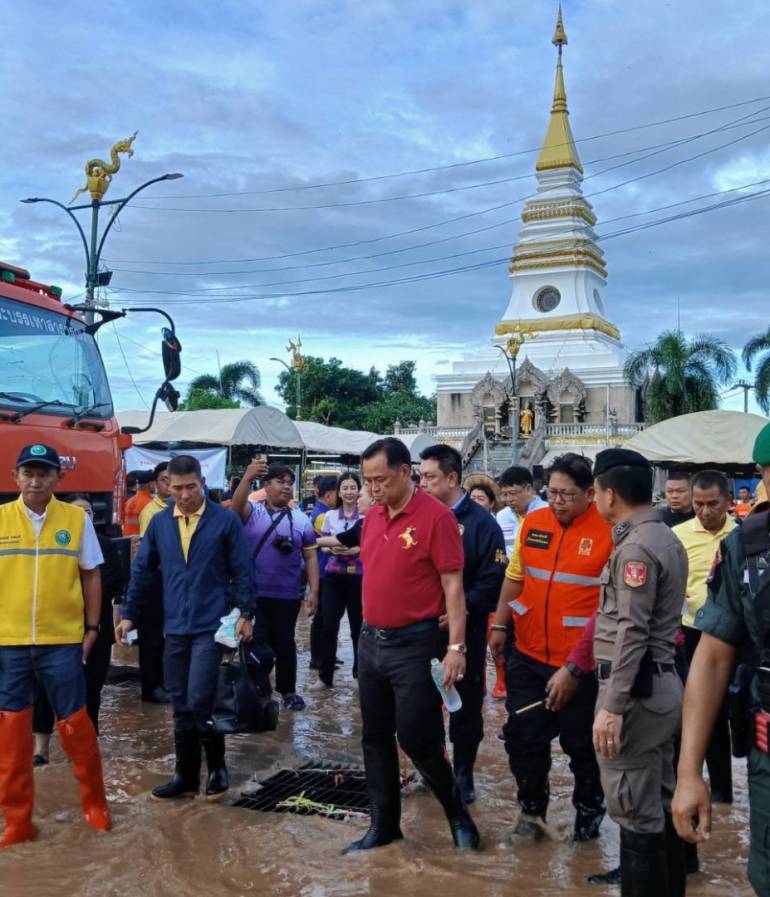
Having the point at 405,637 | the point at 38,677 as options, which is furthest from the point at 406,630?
the point at 38,677

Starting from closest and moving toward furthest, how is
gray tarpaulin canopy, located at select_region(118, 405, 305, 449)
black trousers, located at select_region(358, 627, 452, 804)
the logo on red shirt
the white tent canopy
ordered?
1. black trousers, located at select_region(358, 627, 452, 804)
2. the logo on red shirt
3. the white tent canopy
4. gray tarpaulin canopy, located at select_region(118, 405, 305, 449)

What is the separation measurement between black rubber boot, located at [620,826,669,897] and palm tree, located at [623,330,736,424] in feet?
101

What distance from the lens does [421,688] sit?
4.13 meters

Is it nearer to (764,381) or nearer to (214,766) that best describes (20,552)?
(214,766)

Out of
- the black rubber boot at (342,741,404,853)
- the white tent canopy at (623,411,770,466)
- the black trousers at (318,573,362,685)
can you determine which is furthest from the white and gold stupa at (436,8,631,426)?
the black rubber boot at (342,741,404,853)

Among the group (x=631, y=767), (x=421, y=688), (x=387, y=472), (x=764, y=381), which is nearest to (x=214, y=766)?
(x=421, y=688)

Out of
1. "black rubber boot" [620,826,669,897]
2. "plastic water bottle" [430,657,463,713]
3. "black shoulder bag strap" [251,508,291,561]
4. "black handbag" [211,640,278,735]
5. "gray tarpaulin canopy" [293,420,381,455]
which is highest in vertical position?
"gray tarpaulin canopy" [293,420,381,455]

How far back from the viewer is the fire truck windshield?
258 inches

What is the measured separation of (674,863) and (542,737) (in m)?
1.02

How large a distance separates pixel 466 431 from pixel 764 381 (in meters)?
16.6

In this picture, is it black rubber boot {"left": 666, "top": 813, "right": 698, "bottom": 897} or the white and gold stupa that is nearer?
black rubber boot {"left": 666, "top": 813, "right": 698, "bottom": 897}

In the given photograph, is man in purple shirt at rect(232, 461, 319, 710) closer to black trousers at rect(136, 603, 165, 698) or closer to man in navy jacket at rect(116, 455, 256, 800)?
black trousers at rect(136, 603, 165, 698)

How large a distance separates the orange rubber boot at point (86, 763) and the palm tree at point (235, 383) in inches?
1654

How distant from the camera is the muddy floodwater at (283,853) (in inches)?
154
